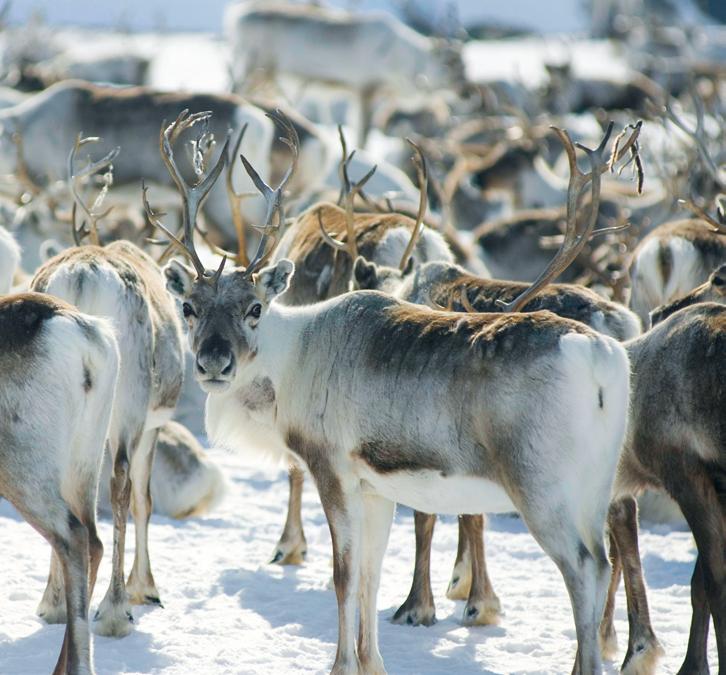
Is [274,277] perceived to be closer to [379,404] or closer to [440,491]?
[379,404]

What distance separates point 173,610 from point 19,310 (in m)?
1.64

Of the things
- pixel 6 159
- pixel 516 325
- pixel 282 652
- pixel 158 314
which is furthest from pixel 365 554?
pixel 6 159

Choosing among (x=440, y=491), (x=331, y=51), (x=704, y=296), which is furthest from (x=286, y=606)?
(x=331, y=51)

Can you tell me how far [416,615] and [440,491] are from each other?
47.7 inches

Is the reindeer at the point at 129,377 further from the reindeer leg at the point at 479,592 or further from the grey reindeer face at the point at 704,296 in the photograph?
the grey reindeer face at the point at 704,296

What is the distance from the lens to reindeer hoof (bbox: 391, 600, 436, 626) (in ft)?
17.7

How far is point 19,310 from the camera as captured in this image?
14.4 ft

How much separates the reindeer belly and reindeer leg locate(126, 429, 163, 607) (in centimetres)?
130

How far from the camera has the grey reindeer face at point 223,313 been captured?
15.2ft

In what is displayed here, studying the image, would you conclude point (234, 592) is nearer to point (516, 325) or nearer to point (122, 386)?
point (122, 386)

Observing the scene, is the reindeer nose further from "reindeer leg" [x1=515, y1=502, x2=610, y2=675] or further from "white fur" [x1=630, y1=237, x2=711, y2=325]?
"white fur" [x1=630, y1=237, x2=711, y2=325]

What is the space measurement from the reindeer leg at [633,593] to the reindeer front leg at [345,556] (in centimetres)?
102

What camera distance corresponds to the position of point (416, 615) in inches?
213

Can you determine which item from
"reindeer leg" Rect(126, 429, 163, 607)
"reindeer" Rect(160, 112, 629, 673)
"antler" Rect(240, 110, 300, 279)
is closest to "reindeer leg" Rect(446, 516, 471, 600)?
"reindeer" Rect(160, 112, 629, 673)
